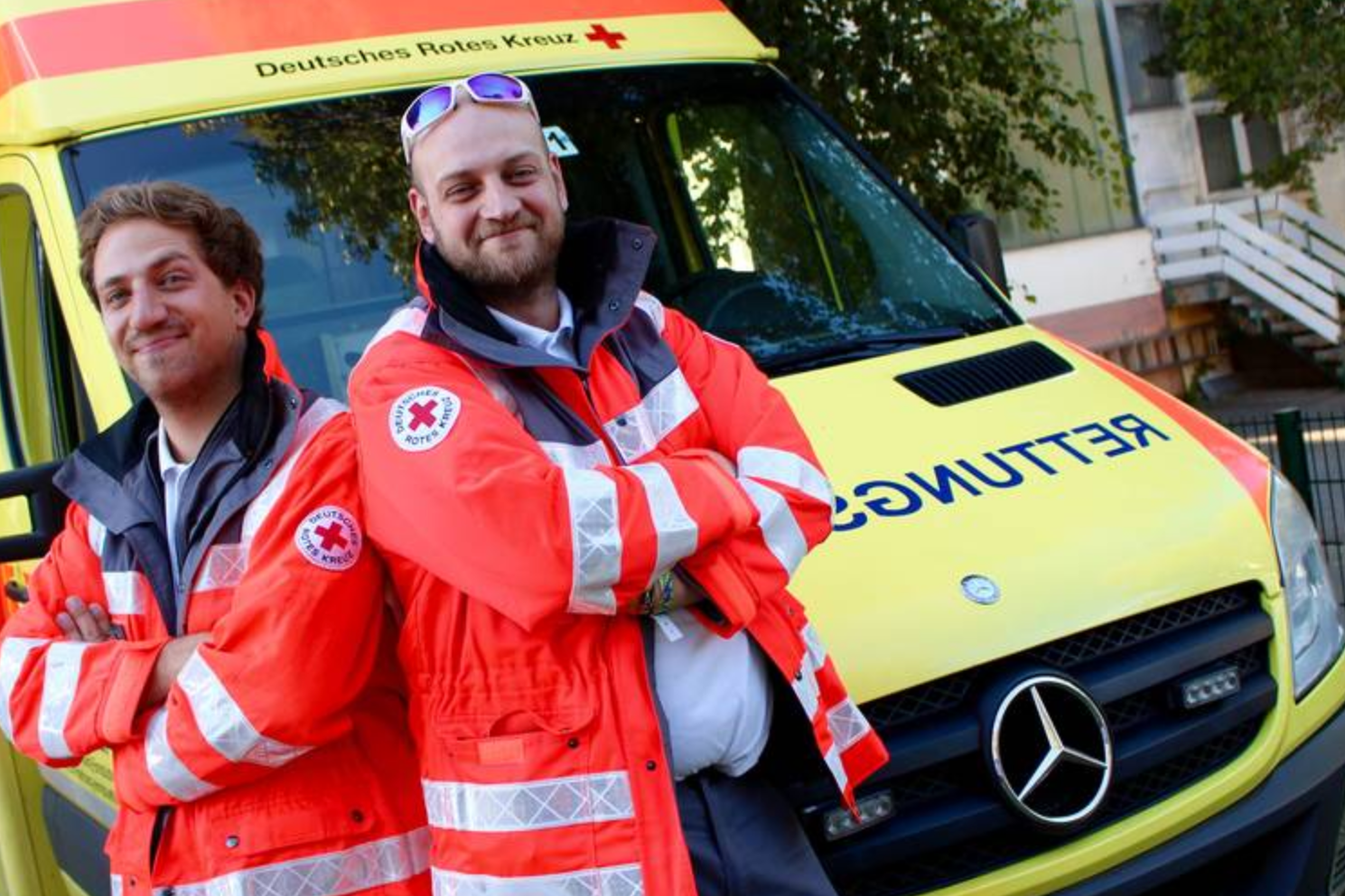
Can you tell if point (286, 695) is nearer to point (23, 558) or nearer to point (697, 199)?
point (23, 558)

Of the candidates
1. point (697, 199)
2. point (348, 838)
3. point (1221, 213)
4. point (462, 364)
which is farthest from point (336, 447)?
point (1221, 213)

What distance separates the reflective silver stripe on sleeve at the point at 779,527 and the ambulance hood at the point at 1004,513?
37 cm

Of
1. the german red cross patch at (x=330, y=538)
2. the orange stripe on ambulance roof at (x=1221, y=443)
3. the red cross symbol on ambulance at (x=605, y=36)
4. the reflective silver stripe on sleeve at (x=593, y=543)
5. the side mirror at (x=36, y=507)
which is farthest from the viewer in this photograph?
the red cross symbol on ambulance at (x=605, y=36)

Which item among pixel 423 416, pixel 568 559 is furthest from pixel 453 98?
pixel 568 559

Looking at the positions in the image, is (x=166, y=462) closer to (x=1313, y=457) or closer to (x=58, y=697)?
(x=58, y=697)

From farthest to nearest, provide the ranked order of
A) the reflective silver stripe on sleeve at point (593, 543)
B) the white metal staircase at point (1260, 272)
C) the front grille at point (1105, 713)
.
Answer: the white metal staircase at point (1260, 272) < the front grille at point (1105, 713) < the reflective silver stripe on sleeve at point (593, 543)

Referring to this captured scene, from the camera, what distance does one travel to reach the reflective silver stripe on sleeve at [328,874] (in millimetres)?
2268

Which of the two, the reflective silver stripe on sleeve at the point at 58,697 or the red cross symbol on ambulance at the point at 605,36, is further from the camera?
the red cross symbol on ambulance at the point at 605,36

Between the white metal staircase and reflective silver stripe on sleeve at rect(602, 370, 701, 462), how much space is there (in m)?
15.9

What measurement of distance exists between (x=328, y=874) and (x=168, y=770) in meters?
0.26

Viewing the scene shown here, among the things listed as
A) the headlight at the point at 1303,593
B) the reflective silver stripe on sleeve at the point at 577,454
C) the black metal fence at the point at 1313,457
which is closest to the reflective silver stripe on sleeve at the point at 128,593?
the reflective silver stripe on sleeve at the point at 577,454

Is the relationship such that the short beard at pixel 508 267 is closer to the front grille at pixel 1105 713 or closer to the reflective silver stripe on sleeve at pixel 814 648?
the reflective silver stripe on sleeve at pixel 814 648

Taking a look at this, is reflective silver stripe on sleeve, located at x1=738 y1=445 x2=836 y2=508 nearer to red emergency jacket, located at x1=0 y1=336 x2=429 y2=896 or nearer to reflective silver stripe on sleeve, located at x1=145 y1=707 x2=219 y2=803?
red emergency jacket, located at x1=0 y1=336 x2=429 y2=896

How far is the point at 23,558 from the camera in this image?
3023mm
